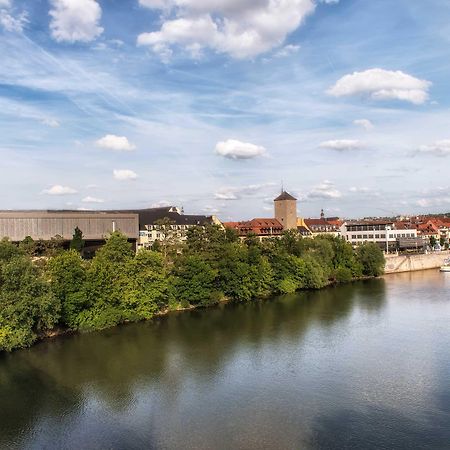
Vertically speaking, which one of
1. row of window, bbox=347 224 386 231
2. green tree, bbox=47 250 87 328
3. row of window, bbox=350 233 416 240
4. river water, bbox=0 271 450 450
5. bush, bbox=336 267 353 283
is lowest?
river water, bbox=0 271 450 450

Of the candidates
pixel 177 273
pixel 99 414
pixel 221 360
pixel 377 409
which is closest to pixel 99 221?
pixel 177 273

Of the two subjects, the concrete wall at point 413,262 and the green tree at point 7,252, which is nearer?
the green tree at point 7,252

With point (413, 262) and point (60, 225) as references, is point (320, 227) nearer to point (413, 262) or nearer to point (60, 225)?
point (413, 262)

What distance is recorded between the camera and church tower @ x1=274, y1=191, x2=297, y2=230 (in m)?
86.5

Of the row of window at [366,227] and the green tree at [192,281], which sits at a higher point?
the row of window at [366,227]

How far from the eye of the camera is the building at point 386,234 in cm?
8394

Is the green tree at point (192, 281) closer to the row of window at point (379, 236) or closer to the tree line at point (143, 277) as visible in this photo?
the tree line at point (143, 277)

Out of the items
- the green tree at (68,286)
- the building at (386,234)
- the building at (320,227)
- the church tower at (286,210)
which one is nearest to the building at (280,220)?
the church tower at (286,210)

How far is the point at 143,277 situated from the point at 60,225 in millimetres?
27838

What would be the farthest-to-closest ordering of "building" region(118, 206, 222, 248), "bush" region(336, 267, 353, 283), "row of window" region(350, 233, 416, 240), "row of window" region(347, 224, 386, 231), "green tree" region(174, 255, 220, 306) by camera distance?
1. "row of window" region(347, 224, 386, 231)
2. "row of window" region(350, 233, 416, 240)
3. "building" region(118, 206, 222, 248)
4. "bush" region(336, 267, 353, 283)
5. "green tree" region(174, 255, 220, 306)

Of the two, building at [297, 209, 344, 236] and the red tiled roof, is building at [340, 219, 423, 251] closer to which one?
building at [297, 209, 344, 236]

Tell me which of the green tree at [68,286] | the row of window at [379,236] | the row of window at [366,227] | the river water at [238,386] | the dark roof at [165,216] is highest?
the dark roof at [165,216]

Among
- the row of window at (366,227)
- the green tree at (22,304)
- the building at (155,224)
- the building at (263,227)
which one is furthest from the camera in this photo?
the row of window at (366,227)

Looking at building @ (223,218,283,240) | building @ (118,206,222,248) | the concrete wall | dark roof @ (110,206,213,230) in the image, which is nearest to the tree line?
the concrete wall
